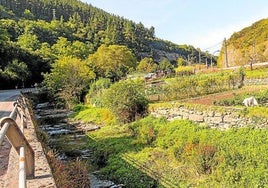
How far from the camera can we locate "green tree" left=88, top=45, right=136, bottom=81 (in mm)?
61028

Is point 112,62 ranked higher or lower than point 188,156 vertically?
higher

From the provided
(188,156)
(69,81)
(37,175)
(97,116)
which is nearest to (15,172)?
(37,175)

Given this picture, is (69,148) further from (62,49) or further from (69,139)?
(62,49)

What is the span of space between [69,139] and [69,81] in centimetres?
2380

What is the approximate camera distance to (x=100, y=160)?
19.0m

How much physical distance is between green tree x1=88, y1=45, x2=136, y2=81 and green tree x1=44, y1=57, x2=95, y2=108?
8.25 metres

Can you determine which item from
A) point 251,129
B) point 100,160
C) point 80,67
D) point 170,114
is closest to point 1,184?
point 251,129

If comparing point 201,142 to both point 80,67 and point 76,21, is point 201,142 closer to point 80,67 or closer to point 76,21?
point 80,67

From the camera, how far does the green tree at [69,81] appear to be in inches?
1877

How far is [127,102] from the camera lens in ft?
85.5

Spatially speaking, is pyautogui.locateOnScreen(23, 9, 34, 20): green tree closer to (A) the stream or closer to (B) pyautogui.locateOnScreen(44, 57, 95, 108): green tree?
(B) pyautogui.locateOnScreen(44, 57, 95, 108): green tree

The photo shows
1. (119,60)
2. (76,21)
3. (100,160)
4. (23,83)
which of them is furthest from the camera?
(76,21)

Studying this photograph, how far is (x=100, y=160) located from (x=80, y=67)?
115 ft

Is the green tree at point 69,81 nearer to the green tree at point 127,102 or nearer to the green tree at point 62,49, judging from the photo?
the green tree at point 127,102
